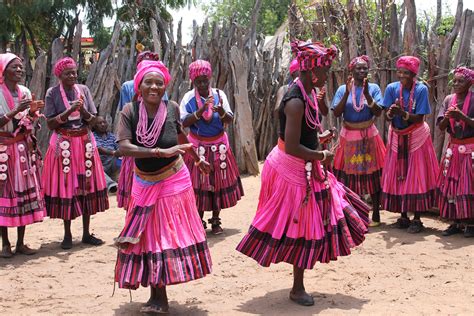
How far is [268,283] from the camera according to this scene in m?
5.14

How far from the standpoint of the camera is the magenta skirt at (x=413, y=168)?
22.1 feet

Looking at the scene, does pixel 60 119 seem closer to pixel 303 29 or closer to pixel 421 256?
pixel 421 256

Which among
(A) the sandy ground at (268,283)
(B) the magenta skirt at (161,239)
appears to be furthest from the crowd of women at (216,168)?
(A) the sandy ground at (268,283)

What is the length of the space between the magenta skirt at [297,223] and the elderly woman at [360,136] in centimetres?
250

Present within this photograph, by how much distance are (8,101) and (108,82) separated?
4.23 m

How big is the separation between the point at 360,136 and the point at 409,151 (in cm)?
59

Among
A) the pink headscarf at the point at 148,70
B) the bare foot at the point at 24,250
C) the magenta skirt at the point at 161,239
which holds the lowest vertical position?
the bare foot at the point at 24,250

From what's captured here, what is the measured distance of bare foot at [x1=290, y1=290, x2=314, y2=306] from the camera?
4531 millimetres

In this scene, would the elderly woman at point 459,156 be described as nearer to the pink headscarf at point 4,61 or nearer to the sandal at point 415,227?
the sandal at point 415,227

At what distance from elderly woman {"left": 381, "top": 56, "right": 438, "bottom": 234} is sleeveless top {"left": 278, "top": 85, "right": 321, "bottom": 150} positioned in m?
2.36

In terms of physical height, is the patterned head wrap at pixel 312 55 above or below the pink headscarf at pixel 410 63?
below

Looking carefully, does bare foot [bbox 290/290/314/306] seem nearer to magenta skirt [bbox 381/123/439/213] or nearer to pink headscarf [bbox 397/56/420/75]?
magenta skirt [bbox 381/123/439/213]

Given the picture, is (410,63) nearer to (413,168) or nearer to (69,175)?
(413,168)

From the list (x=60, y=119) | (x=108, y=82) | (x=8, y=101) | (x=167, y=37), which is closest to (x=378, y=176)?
(x=60, y=119)
